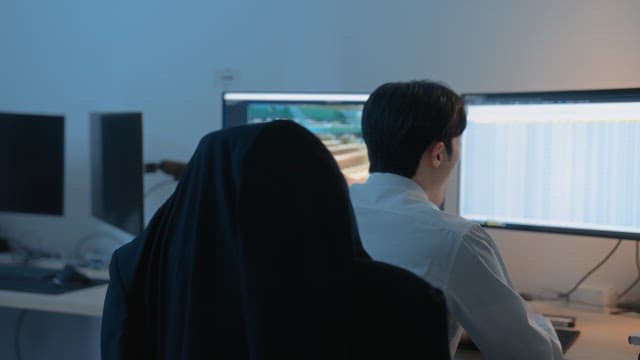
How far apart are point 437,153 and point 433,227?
208 mm

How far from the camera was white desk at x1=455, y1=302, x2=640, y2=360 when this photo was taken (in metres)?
1.66

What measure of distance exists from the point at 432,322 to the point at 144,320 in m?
0.37

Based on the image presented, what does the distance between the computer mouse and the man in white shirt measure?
1100mm

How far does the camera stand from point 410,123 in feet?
5.03

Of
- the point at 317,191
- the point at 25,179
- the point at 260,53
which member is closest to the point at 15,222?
the point at 25,179

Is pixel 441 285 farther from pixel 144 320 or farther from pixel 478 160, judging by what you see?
pixel 478 160

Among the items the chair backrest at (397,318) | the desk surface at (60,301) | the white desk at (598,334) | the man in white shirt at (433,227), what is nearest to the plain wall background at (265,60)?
the white desk at (598,334)

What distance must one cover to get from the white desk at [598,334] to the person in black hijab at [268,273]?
0.73 metres

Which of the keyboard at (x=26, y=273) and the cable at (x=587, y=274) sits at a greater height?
the cable at (x=587, y=274)

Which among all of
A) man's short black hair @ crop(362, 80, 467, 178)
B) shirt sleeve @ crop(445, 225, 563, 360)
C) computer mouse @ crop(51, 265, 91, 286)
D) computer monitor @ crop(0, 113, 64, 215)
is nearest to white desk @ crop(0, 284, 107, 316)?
computer mouse @ crop(51, 265, 91, 286)

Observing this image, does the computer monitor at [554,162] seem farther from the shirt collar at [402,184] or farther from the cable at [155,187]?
the cable at [155,187]

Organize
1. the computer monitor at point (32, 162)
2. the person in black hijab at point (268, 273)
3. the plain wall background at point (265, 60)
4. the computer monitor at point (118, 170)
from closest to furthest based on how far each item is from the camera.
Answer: the person in black hijab at point (268, 273)
the plain wall background at point (265, 60)
the computer monitor at point (118, 170)
the computer monitor at point (32, 162)

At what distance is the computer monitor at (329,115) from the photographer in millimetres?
2293

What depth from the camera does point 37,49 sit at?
2.87 m
